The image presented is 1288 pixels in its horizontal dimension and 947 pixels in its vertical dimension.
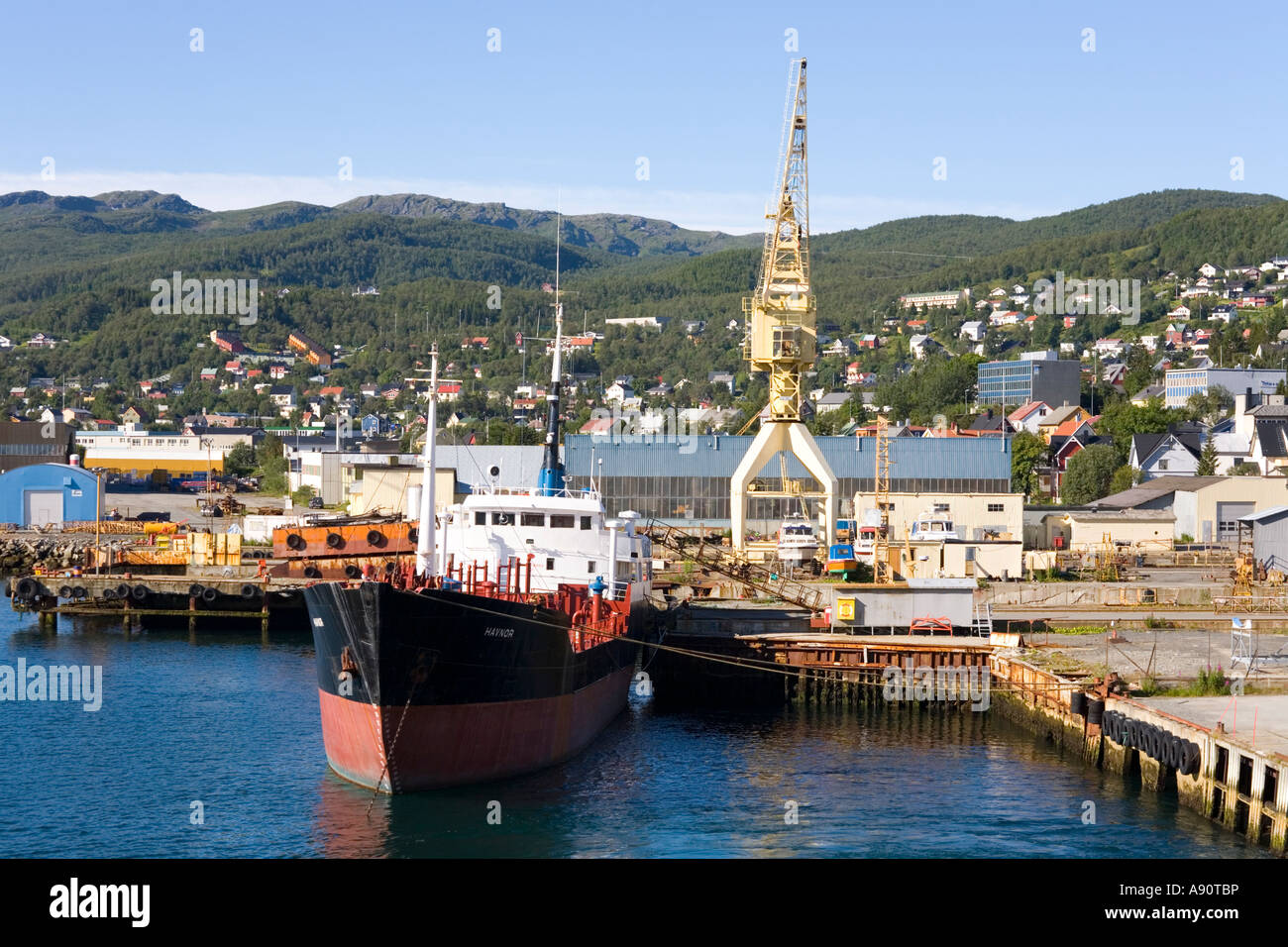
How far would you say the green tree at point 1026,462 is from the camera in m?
104

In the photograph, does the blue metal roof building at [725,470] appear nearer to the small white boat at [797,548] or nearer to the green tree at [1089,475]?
the small white boat at [797,548]

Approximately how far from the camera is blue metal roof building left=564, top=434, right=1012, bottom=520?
3044 inches

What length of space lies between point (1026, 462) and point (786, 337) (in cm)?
4816

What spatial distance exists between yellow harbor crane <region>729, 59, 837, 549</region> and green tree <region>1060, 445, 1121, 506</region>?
43275mm

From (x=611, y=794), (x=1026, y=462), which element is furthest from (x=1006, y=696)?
(x=1026, y=462)

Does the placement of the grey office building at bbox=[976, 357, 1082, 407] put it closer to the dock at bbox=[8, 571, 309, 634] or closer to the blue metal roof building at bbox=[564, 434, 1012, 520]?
the blue metal roof building at bbox=[564, 434, 1012, 520]

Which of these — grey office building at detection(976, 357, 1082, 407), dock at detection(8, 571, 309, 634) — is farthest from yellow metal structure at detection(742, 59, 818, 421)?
grey office building at detection(976, 357, 1082, 407)

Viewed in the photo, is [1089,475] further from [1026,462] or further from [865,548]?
[865,548]

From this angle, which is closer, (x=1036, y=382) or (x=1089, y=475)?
(x=1089, y=475)

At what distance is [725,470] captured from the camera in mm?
77812

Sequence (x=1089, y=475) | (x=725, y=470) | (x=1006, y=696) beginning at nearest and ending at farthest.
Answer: (x=1006, y=696), (x=725, y=470), (x=1089, y=475)

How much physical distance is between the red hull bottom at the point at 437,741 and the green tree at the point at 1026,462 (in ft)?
239
